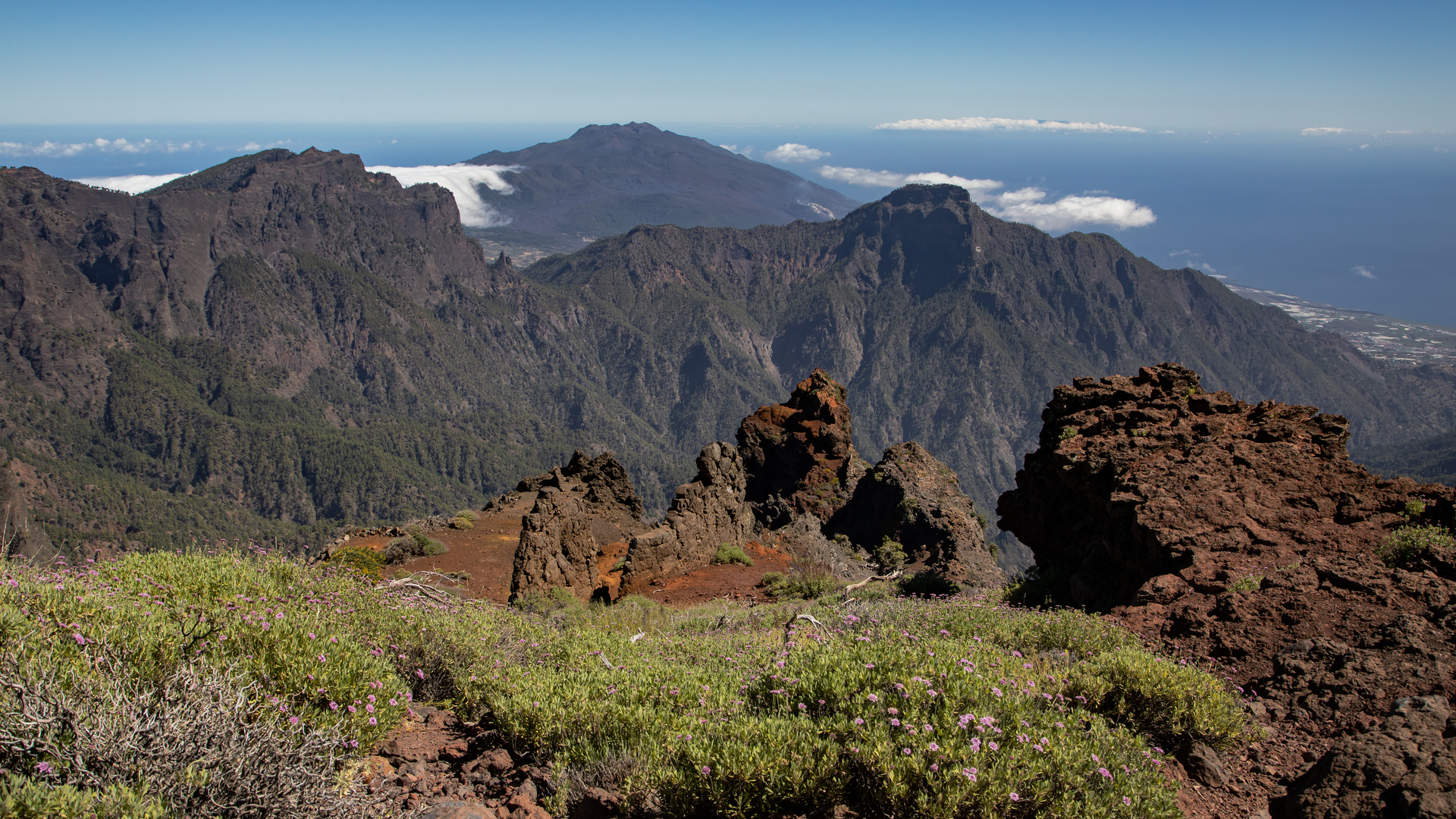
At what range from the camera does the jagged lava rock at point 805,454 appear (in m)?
29.2

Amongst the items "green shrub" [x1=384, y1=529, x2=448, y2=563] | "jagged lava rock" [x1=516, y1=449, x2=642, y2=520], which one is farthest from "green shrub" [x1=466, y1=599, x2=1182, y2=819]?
"jagged lava rock" [x1=516, y1=449, x2=642, y2=520]

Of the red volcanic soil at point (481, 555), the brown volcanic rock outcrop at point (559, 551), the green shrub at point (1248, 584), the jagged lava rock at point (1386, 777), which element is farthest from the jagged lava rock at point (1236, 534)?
the red volcanic soil at point (481, 555)

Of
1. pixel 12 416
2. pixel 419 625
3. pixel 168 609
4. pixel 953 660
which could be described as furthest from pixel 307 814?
pixel 12 416

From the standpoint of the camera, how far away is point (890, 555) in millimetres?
23484

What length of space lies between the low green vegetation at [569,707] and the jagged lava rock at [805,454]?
2167 cm

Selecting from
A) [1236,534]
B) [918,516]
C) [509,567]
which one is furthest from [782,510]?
[1236,534]

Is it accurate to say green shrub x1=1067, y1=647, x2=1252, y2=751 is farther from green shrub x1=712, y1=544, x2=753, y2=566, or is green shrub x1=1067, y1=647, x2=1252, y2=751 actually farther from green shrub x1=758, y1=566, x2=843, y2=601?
green shrub x1=712, y1=544, x2=753, y2=566

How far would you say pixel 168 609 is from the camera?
17.5ft

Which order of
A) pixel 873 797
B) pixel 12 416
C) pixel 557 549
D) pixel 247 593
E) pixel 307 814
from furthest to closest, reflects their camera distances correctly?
pixel 12 416 → pixel 557 549 → pixel 247 593 → pixel 873 797 → pixel 307 814

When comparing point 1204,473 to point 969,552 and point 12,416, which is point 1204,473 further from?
point 12,416

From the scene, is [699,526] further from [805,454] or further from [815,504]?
[805,454]

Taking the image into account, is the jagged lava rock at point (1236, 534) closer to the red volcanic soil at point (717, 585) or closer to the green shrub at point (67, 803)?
the red volcanic soil at point (717, 585)

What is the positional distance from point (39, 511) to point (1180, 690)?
4934 inches

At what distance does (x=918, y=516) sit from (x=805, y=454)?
671 centimetres
